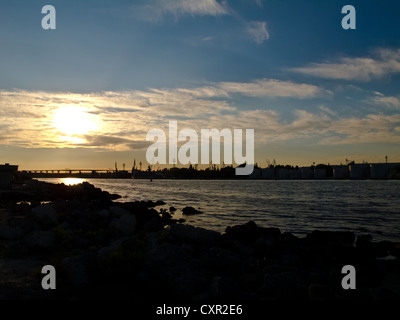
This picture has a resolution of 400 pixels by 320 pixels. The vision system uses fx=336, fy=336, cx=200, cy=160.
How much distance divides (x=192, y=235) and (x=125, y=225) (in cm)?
351

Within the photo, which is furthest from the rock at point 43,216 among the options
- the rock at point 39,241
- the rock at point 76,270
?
the rock at point 76,270

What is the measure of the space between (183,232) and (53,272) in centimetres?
566

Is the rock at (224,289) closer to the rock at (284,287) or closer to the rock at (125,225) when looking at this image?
the rock at (284,287)

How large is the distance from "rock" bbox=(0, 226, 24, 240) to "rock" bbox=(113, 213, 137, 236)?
3.79m

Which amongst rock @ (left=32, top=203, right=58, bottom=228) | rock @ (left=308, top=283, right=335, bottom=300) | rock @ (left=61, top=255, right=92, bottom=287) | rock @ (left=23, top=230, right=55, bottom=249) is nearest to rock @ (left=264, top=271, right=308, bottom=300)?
rock @ (left=308, top=283, right=335, bottom=300)

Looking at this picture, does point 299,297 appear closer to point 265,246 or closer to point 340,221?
point 265,246

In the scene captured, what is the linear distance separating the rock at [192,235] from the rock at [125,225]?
8.59 ft

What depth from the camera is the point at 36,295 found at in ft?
25.0

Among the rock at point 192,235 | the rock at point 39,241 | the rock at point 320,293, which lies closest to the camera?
the rock at point 320,293

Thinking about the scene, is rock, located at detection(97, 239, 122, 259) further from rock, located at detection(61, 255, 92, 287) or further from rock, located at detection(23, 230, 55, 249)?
rock, located at detection(23, 230, 55, 249)

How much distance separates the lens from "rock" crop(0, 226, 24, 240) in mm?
13097

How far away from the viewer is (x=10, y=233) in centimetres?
1329

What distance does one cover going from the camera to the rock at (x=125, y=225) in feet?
48.2
